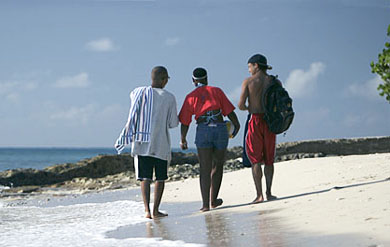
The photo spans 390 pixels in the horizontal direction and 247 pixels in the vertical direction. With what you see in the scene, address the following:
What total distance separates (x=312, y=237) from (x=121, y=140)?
335cm

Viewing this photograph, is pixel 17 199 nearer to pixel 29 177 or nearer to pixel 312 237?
pixel 29 177

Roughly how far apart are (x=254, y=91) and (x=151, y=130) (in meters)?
1.44

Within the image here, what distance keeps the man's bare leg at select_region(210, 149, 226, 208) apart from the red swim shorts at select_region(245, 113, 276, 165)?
14.5 inches

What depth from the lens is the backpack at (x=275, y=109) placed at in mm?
7379

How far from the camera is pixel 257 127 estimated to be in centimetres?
750

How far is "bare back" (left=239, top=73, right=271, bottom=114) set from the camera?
748 centimetres

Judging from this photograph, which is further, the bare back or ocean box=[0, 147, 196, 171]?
ocean box=[0, 147, 196, 171]

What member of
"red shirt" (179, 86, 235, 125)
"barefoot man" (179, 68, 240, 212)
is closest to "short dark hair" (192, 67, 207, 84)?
"barefoot man" (179, 68, 240, 212)

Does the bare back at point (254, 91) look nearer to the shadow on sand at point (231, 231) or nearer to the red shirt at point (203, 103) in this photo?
the red shirt at point (203, 103)

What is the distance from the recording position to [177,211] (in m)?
8.23

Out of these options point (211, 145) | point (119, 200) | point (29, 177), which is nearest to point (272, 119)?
point (211, 145)

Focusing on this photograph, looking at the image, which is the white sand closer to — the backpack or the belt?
the backpack

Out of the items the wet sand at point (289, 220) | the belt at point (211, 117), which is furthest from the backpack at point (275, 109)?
the wet sand at point (289, 220)

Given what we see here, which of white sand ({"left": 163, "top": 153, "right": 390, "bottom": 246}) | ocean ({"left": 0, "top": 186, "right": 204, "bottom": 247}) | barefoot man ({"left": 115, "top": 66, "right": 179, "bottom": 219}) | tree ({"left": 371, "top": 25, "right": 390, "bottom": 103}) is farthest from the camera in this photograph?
tree ({"left": 371, "top": 25, "right": 390, "bottom": 103})
